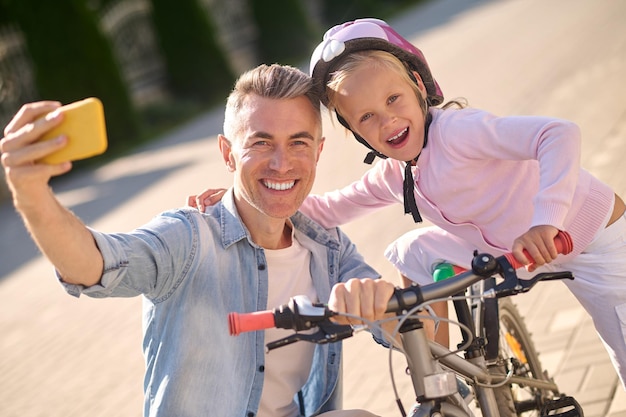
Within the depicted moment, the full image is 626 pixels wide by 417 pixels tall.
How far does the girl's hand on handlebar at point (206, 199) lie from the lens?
3223 mm

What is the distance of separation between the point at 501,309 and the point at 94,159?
43.4 ft

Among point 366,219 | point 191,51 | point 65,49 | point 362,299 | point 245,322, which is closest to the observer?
point 245,322

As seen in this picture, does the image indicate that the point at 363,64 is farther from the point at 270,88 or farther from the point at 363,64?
the point at 270,88

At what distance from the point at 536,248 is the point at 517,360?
3.75 ft

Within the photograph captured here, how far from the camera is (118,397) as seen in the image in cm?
568

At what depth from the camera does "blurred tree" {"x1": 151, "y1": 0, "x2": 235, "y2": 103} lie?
18.6m

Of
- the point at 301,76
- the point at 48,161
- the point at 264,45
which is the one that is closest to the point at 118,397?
the point at 301,76


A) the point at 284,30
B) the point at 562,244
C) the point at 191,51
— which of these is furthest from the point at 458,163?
the point at 284,30

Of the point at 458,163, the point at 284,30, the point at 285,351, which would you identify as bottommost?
the point at 284,30

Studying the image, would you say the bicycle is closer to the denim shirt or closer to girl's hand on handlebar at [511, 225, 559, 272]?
girl's hand on handlebar at [511, 225, 559, 272]

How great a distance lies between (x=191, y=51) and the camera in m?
18.9

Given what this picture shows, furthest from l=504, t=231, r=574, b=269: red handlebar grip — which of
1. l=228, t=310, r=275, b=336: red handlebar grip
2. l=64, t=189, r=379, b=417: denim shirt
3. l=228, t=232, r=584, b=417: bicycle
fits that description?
l=64, t=189, r=379, b=417: denim shirt

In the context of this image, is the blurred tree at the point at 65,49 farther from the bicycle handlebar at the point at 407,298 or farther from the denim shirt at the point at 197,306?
the bicycle handlebar at the point at 407,298

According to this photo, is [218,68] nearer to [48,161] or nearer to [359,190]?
[359,190]
